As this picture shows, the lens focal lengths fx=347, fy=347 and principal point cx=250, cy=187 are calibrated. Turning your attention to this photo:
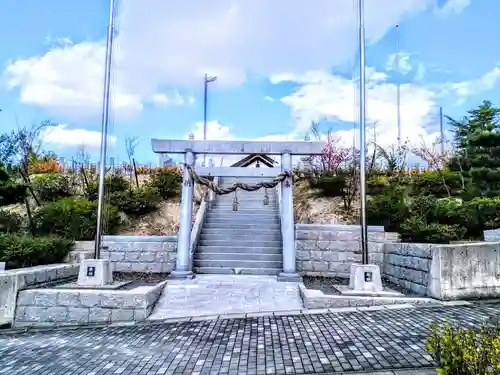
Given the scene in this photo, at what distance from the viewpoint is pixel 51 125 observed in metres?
14.2

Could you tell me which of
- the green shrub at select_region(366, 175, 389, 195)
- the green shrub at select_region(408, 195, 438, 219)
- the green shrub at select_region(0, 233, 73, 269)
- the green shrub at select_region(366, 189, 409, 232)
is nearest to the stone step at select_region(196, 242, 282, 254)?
the green shrub at select_region(366, 189, 409, 232)

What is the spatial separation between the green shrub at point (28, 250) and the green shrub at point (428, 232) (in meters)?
8.28

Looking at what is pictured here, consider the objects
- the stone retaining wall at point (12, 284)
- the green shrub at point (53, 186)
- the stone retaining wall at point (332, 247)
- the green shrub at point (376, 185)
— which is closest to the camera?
the stone retaining wall at point (12, 284)

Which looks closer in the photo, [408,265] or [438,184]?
[408,265]

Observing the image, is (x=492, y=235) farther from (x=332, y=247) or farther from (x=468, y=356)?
(x=468, y=356)

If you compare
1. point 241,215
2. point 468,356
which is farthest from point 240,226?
point 468,356

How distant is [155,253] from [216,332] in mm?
4724

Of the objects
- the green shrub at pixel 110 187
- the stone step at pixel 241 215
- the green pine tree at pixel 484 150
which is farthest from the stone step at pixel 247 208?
the green pine tree at pixel 484 150

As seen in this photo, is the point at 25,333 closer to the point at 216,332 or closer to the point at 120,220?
the point at 216,332

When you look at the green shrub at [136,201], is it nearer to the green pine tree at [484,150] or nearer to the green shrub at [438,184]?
the green shrub at [438,184]

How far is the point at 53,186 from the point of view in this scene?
11.9m

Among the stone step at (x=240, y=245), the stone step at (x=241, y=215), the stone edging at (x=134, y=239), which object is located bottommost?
the stone step at (x=240, y=245)

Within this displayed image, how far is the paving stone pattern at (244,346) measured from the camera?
3.46 meters

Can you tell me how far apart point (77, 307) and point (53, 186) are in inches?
300
